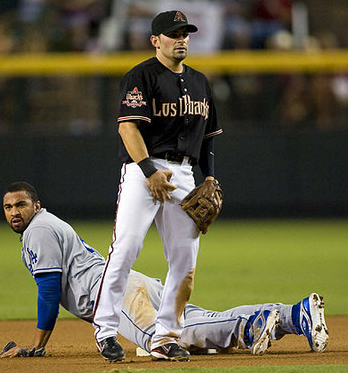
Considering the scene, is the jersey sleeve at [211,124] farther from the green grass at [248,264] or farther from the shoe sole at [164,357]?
the green grass at [248,264]

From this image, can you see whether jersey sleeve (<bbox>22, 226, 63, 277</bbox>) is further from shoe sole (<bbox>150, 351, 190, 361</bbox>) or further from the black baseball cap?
the black baseball cap

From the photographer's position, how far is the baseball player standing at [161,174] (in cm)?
439

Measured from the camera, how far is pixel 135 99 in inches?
173

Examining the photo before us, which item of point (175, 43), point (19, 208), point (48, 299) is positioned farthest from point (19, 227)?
point (175, 43)

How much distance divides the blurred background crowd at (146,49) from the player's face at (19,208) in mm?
8961

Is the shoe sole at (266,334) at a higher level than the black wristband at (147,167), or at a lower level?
lower

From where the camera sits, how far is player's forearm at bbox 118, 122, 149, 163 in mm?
4359

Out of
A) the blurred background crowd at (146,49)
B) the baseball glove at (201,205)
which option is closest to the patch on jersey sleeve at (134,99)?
the baseball glove at (201,205)

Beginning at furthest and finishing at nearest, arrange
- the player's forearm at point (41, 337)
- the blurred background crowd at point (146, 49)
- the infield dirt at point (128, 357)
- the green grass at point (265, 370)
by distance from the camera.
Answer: the blurred background crowd at point (146, 49), the player's forearm at point (41, 337), the infield dirt at point (128, 357), the green grass at point (265, 370)

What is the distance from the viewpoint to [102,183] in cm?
1385

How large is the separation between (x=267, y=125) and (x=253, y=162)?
2.07ft

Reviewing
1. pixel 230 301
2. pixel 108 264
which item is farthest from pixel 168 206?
pixel 230 301

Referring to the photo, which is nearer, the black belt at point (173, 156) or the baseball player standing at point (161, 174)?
the baseball player standing at point (161, 174)

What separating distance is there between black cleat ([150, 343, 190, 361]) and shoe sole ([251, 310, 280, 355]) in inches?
14.7
